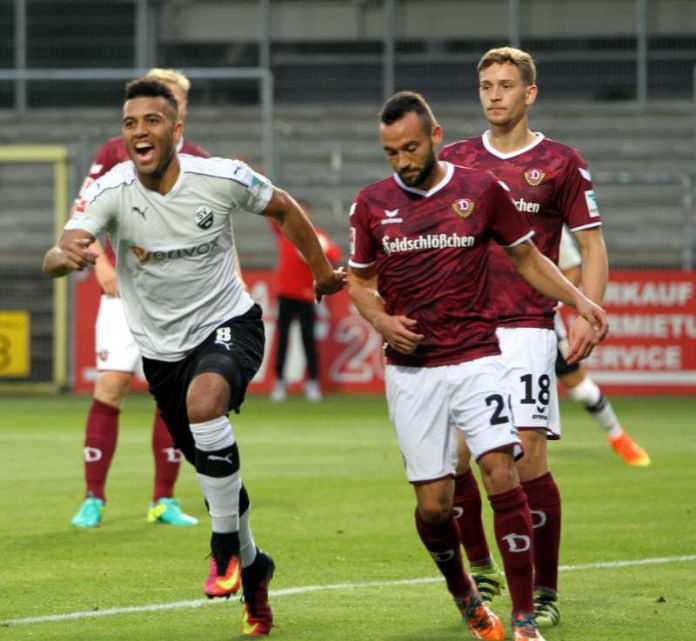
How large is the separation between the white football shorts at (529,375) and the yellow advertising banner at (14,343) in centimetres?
1514

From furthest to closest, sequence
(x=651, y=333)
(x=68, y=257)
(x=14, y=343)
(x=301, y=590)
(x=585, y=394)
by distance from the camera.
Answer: (x=14, y=343) < (x=651, y=333) < (x=585, y=394) < (x=301, y=590) < (x=68, y=257)

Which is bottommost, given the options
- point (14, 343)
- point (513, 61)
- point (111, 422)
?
point (14, 343)

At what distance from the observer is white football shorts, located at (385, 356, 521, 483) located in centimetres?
649

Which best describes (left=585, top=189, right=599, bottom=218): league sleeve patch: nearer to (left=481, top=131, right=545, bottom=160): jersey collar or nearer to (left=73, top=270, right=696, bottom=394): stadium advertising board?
(left=481, top=131, right=545, bottom=160): jersey collar

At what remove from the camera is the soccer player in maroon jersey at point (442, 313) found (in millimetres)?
6496

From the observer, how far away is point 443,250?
6641 mm

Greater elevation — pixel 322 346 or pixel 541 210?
pixel 541 210

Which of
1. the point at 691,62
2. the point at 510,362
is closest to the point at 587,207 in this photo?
the point at 510,362

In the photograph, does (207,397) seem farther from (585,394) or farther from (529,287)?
(585,394)

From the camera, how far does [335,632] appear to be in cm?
683

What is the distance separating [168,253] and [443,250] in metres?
1.16

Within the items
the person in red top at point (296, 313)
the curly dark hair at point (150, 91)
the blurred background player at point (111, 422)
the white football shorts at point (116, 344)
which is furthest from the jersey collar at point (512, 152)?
the person in red top at point (296, 313)

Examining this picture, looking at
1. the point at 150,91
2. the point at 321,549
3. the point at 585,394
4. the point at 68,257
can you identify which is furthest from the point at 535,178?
the point at 585,394

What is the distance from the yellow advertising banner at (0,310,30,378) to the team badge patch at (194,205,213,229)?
15089 millimetres
